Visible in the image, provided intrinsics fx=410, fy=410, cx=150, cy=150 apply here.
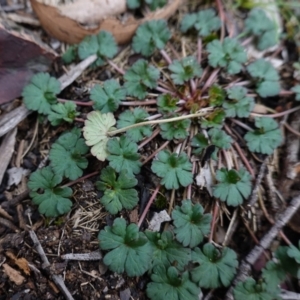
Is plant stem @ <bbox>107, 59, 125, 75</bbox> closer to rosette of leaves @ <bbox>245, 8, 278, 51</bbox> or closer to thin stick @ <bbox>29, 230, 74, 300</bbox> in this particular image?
rosette of leaves @ <bbox>245, 8, 278, 51</bbox>

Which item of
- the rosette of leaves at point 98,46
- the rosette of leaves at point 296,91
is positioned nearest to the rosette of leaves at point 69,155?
the rosette of leaves at point 98,46

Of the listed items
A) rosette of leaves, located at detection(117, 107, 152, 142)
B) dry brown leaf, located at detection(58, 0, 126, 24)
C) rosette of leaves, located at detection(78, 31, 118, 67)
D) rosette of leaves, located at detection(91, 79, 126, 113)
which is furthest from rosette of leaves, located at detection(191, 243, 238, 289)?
dry brown leaf, located at detection(58, 0, 126, 24)

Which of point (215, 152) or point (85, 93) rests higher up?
point (85, 93)

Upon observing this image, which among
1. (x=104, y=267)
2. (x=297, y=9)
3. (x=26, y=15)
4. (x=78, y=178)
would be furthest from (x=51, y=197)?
(x=297, y=9)

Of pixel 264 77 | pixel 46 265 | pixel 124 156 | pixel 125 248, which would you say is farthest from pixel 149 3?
pixel 46 265

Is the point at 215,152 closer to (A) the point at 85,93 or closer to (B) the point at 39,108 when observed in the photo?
(A) the point at 85,93

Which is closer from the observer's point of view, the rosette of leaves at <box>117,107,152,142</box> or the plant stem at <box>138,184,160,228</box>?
the plant stem at <box>138,184,160,228</box>

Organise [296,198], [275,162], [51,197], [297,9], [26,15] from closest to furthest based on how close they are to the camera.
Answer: [51,197]
[296,198]
[275,162]
[26,15]
[297,9]
